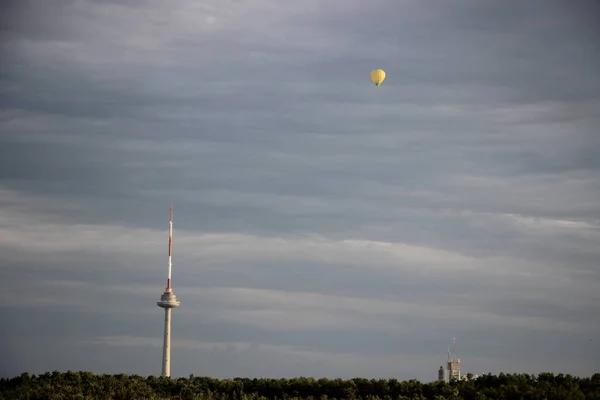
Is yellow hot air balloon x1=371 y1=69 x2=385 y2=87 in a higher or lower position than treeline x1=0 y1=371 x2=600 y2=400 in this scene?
higher

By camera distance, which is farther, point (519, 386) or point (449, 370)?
point (449, 370)

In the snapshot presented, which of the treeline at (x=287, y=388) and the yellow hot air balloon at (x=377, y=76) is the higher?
the yellow hot air balloon at (x=377, y=76)

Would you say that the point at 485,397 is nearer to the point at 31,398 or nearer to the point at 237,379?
the point at 237,379

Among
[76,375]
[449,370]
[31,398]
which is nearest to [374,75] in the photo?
[449,370]

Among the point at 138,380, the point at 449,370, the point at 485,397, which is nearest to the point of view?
the point at 485,397

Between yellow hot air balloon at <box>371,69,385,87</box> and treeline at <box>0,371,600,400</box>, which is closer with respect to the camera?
treeline at <box>0,371,600,400</box>

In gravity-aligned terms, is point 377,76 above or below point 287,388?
above

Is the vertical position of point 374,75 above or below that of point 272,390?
above

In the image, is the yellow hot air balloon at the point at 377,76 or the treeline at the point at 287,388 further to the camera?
the yellow hot air balloon at the point at 377,76
